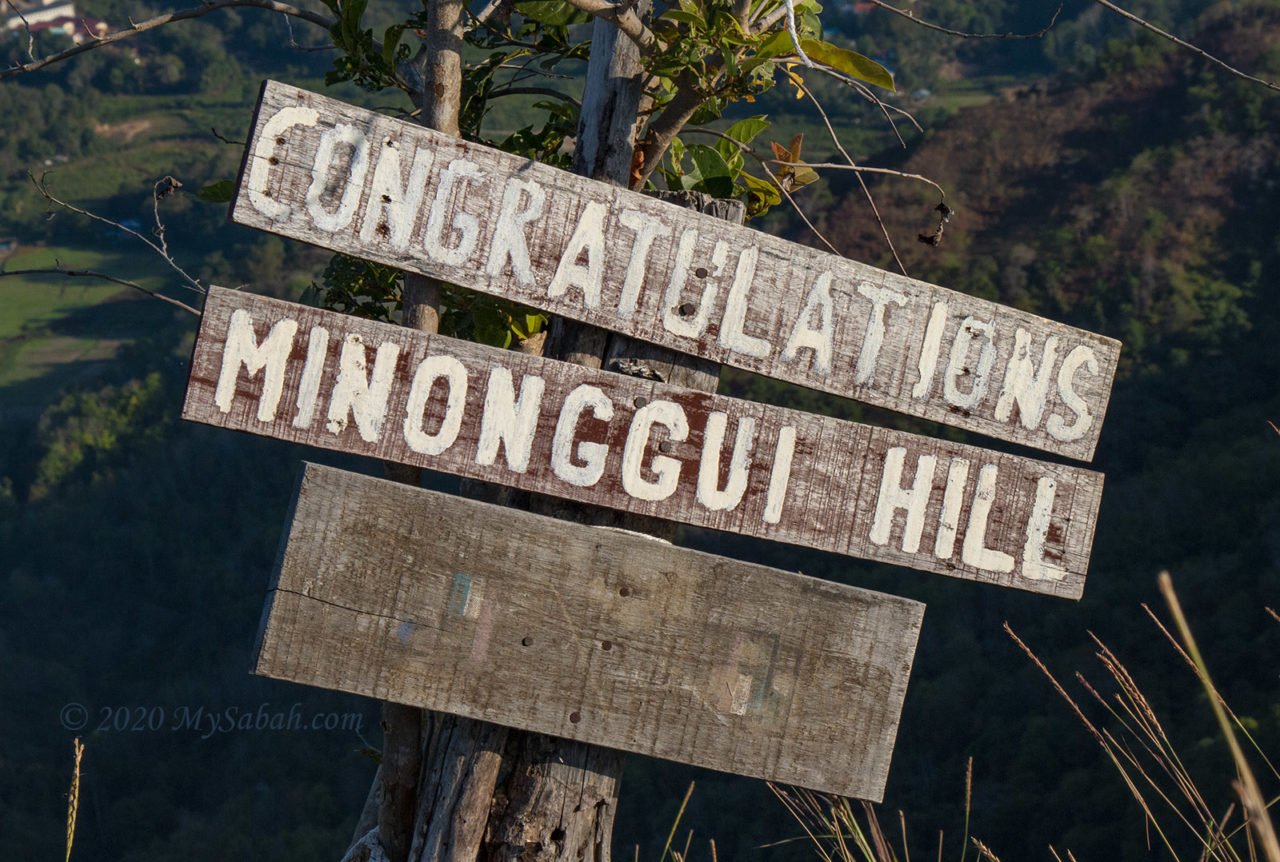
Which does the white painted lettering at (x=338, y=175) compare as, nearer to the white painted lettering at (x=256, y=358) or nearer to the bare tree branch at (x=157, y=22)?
the white painted lettering at (x=256, y=358)

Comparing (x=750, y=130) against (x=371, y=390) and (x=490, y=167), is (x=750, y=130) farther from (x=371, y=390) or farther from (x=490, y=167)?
(x=371, y=390)

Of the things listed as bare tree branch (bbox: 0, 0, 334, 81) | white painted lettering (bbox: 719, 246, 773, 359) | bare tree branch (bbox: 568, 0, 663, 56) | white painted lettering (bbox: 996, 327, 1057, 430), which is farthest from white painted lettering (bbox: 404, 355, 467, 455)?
white painted lettering (bbox: 996, 327, 1057, 430)

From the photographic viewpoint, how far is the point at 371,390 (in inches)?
54.8

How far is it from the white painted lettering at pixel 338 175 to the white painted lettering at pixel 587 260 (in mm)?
268

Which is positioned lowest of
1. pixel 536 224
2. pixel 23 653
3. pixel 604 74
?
pixel 23 653

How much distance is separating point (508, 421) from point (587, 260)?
230 millimetres

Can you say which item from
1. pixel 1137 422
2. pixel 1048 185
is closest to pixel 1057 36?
pixel 1048 185

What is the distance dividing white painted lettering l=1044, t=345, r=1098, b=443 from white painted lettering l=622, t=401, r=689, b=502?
20.5 inches

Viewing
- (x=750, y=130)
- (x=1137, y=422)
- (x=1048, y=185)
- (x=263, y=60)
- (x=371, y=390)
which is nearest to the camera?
(x=371, y=390)

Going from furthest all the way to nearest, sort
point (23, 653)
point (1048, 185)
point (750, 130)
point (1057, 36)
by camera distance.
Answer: point (1057, 36) < point (23, 653) < point (1048, 185) < point (750, 130)

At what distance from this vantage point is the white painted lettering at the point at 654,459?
4.71 feet

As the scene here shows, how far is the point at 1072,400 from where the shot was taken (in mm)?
1526

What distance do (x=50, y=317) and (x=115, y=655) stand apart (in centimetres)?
1890

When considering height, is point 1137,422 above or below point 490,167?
above
